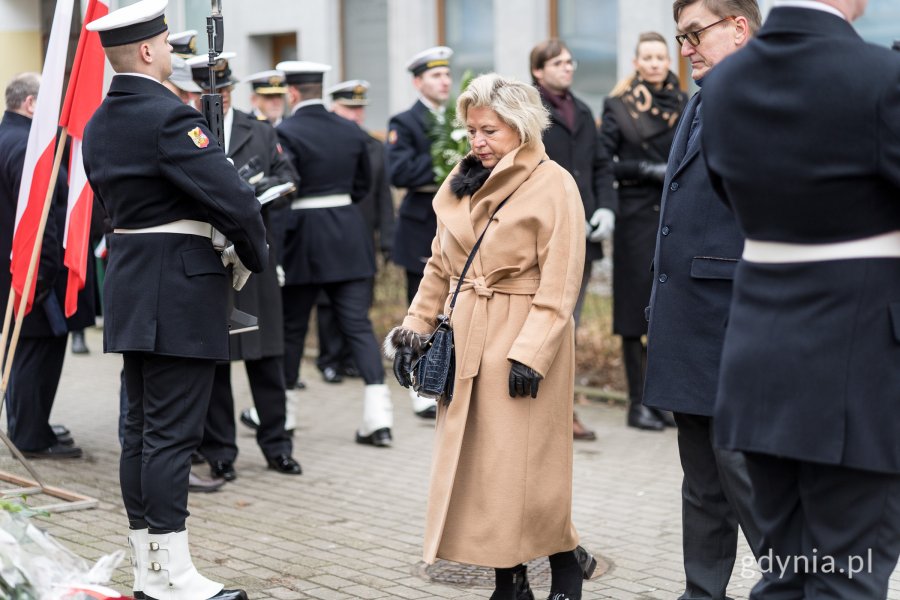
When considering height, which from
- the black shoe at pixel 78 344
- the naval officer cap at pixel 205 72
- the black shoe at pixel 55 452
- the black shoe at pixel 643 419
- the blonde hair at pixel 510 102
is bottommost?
the black shoe at pixel 78 344

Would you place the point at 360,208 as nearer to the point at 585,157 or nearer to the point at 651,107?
the point at 585,157

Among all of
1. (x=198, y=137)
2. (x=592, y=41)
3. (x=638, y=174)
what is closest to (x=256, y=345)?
(x=198, y=137)

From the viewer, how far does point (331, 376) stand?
10.2m

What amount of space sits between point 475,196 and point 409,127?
405 centimetres

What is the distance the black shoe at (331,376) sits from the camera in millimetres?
10141

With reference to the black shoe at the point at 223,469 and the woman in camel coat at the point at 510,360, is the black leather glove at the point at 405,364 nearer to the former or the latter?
the woman in camel coat at the point at 510,360

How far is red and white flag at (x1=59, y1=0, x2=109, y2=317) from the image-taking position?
19.6ft

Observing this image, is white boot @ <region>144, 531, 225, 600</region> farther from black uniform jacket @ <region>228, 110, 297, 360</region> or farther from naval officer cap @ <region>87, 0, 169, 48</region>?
black uniform jacket @ <region>228, 110, 297, 360</region>

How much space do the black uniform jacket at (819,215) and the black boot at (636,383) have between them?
16.7 feet

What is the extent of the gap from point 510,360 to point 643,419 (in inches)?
154

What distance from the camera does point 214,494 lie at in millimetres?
6727

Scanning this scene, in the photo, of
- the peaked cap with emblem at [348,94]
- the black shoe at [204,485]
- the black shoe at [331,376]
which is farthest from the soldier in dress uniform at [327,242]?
the peaked cap with emblem at [348,94]

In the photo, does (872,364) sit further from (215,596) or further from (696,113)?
(215,596)

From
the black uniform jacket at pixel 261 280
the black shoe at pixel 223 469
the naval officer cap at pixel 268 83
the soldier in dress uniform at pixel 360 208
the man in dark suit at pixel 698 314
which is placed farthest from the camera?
the soldier in dress uniform at pixel 360 208
